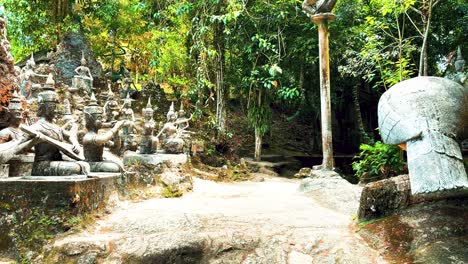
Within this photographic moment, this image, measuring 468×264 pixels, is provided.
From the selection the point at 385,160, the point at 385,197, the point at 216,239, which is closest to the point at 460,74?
the point at 385,160

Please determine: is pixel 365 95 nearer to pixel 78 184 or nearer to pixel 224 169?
pixel 224 169

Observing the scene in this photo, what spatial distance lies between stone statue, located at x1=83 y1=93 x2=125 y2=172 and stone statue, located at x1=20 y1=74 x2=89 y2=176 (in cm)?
76

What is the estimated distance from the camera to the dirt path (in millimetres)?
3203

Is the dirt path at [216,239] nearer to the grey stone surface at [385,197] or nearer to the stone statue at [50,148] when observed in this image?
the grey stone surface at [385,197]

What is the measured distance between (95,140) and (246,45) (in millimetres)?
8967

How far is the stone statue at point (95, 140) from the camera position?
191 inches

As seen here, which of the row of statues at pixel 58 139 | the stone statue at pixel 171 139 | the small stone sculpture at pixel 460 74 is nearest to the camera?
the row of statues at pixel 58 139

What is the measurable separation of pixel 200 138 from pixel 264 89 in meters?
3.51

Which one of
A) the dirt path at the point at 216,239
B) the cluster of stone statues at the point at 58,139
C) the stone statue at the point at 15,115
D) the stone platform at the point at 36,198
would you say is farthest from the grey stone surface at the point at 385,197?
the stone statue at the point at 15,115

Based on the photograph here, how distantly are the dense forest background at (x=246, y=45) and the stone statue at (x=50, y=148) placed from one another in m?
5.70

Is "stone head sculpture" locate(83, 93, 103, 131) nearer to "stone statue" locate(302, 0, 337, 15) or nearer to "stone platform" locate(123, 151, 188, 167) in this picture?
"stone platform" locate(123, 151, 188, 167)

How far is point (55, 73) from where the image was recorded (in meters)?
12.9

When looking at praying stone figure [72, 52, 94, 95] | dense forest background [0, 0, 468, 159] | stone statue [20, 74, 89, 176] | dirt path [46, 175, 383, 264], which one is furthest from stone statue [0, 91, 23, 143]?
praying stone figure [72, 52, 94, 95]

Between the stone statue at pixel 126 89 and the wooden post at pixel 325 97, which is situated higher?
the stone statue at pixel 126 89
